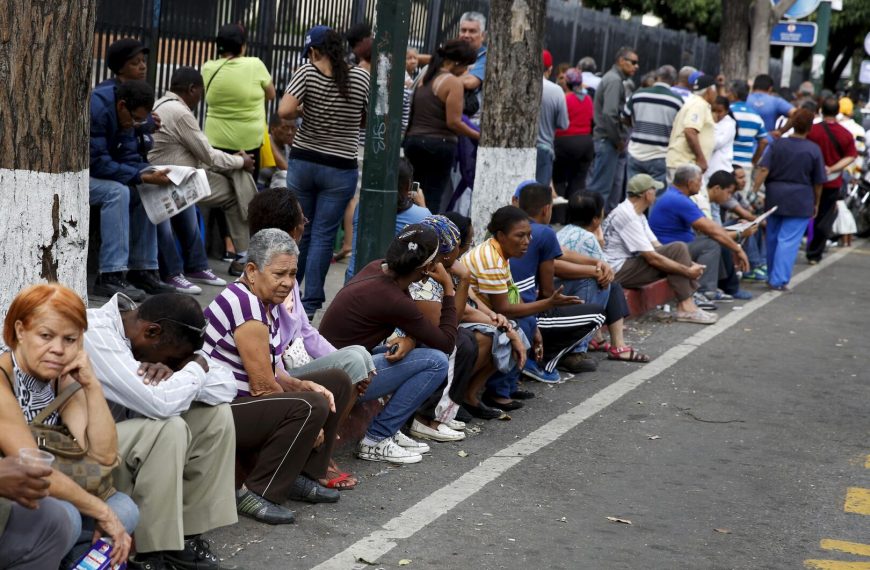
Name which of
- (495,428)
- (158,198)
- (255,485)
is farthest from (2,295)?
(158,198)

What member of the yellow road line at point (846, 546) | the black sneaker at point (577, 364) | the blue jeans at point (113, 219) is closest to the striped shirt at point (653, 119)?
the black sneaker at point (577, 364)

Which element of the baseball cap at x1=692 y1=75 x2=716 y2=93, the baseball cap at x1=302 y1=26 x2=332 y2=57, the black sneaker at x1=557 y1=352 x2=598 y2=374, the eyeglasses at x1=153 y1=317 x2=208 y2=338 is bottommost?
the black sneaker at x1=557 y1=352 x2=598 y2=374

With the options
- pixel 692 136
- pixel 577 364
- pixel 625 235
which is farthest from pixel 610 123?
pixel 577 364

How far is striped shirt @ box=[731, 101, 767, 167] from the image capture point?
1516cm

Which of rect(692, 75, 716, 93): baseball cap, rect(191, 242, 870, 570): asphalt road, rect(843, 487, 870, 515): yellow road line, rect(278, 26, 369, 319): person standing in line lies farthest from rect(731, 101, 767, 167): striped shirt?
rect(843, 487, 870, 515): yellow road line

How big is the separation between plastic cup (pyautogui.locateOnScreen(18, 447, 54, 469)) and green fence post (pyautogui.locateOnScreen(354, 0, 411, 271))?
419 cm

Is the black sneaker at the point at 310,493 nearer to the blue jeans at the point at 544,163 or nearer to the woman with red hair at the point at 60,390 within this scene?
the woman with red hair at the point at 60,390

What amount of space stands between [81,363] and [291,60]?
8085 millimetres

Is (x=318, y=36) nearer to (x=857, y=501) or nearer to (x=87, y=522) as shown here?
(x=857, y=501)

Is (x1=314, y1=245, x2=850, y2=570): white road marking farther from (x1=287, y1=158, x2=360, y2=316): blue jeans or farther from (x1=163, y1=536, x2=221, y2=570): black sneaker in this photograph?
(x1=287, y1=158, x2=360, y2=316): blue jeans

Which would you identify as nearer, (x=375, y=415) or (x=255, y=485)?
(x=255, y=485)

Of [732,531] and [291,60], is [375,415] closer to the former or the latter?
[732,531]

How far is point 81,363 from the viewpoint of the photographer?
4.22 meters

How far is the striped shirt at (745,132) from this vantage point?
15156 mm
